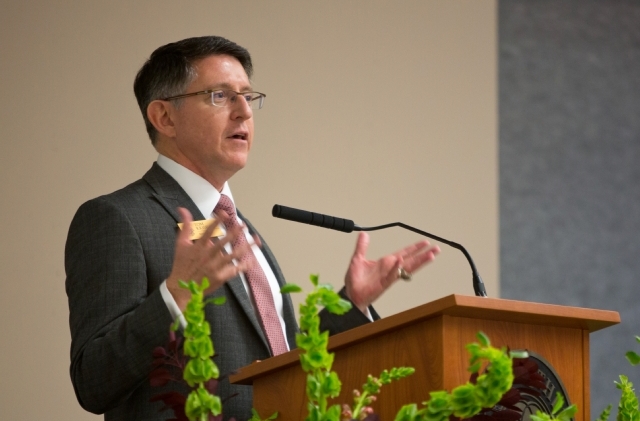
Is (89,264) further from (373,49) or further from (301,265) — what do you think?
(373,49)

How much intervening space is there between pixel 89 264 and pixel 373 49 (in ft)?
6.66

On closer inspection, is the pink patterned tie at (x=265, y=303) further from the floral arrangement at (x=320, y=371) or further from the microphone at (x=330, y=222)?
the floral arrangement at (x=320, y=371)

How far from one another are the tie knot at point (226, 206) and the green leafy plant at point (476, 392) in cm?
134

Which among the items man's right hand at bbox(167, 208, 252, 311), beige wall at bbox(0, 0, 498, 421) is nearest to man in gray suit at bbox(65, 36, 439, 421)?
man's right hand at bbox(167, 208, 252, 311)

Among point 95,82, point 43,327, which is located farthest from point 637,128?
point 43,327

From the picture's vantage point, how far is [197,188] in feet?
7.82

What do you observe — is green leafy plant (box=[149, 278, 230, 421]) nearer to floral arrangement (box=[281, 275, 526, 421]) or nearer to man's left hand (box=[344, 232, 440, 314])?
floral arrangement (box=[281, 275, 526, 421])

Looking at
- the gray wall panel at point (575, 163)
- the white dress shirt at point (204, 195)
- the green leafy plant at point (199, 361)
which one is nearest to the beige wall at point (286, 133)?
the gray wall panel at point (575, 163)

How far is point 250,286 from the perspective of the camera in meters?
2.24

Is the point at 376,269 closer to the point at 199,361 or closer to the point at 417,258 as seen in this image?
the point at 417,258

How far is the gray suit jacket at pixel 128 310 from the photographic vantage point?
1.82 m

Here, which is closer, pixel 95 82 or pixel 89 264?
pixel 89 264

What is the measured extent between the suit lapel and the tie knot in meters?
0.08

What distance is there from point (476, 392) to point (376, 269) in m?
1.14
